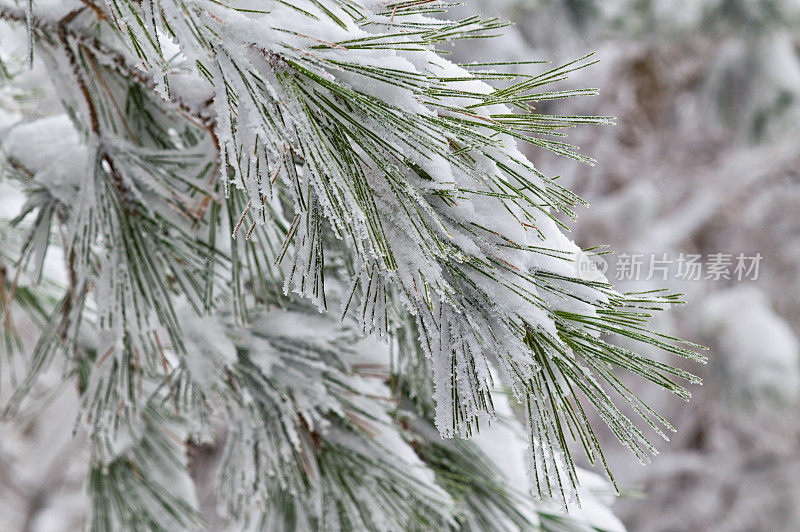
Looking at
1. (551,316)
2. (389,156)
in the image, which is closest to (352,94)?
(389,156)

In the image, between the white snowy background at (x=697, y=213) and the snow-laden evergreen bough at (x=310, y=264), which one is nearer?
the snow-laden evergreen bough at (x=310, y=264)

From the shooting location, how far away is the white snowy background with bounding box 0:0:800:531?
313 cm

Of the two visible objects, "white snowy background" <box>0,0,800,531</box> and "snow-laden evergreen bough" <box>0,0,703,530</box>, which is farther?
"white snowy background" <box>0,0,800,531</box>

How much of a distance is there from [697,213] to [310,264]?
15.0ft

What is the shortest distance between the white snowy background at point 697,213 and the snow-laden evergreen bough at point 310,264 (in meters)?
2.17

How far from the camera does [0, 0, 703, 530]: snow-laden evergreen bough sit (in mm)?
325

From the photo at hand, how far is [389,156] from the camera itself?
0.34 m

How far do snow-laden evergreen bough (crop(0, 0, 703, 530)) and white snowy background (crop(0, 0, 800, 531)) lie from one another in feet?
7.12

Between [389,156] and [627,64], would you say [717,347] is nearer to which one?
[627,64]

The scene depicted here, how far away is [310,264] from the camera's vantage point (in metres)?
0.36

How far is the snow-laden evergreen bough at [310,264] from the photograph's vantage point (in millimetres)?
325

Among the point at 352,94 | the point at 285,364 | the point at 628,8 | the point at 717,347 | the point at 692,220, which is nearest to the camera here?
the point at 352,94

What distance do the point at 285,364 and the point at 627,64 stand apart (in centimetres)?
443

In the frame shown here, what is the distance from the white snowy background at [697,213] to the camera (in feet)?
10.3
